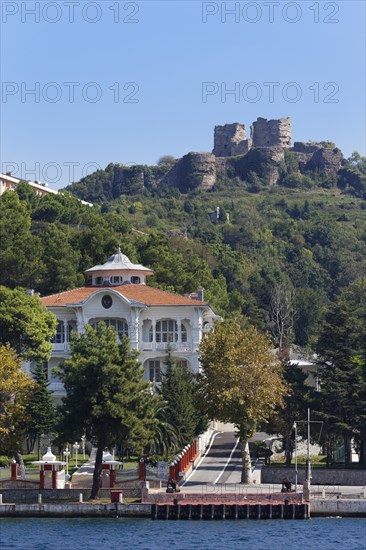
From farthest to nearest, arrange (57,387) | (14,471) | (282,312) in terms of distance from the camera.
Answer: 1. (282,312)
2. (57,387)
3. (14,471)

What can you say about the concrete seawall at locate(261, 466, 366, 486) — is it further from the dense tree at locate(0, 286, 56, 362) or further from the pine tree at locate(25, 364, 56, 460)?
the dense tree at locate(0, 286, 56, 362)

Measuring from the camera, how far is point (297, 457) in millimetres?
95750

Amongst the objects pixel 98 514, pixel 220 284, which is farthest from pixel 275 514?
pixel 220 284

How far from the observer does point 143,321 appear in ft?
341

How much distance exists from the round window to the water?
26.6 meters

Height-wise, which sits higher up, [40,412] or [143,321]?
[143,321]

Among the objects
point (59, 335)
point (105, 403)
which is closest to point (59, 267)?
point (59, 335)

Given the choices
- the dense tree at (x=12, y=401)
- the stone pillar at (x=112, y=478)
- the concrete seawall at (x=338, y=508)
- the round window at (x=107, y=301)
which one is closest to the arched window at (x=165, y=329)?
the round window at (x=107, y=301)

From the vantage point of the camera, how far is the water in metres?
69.6

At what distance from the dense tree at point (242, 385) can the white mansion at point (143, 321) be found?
14.0m

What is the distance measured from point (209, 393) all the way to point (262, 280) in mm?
91489

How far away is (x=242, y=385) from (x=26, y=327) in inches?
678

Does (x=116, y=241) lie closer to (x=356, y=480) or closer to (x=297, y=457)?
(x=297, y=457)

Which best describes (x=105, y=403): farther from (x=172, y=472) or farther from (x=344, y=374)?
(x=344, y=374)
